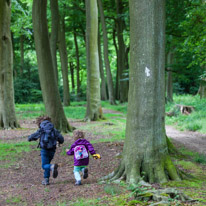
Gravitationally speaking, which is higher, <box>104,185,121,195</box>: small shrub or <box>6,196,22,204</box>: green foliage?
<box>104,185,121,195</box>: small shrub

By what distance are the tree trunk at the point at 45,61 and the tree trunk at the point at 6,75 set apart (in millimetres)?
2878

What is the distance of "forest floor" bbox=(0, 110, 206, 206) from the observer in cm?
496

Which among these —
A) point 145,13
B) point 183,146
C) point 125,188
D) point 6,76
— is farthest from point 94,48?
point 125,188

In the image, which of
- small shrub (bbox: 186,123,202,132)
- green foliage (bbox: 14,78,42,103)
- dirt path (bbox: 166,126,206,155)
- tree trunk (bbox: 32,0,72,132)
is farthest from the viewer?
green foliage (bbox: 14,78,42,103)

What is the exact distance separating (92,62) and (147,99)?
448 inches

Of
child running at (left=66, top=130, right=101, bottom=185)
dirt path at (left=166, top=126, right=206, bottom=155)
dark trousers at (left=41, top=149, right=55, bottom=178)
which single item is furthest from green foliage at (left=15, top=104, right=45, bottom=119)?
child running at (left=66, top=130, right=101, bottom=185)

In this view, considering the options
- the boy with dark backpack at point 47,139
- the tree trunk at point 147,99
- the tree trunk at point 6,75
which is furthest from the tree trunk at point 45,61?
the tree trunk at point 147,99

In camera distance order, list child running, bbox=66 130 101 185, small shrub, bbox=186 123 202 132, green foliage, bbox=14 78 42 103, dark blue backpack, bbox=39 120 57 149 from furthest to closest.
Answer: green foliage, bbox=14 78 42 103 < small shrub, bbox=186 123 202 132 < dark blue backpack, bbox=39 120 57 149 < child running, bbox=66 130 101 185

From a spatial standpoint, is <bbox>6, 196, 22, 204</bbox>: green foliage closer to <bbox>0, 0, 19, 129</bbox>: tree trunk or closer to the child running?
the child running

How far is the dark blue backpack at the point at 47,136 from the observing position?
5844 millimetres

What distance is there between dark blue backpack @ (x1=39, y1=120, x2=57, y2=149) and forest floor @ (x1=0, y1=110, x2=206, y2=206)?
495mm

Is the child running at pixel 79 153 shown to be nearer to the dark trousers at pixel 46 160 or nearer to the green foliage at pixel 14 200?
the dark trousers at pixel 46 160

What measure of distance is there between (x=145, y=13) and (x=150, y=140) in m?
2.55

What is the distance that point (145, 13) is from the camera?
18.4 feet
